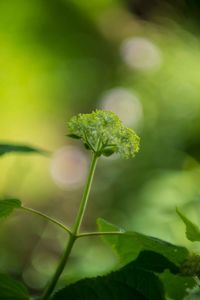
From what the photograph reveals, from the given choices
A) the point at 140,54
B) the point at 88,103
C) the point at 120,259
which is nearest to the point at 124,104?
the point at 88,103

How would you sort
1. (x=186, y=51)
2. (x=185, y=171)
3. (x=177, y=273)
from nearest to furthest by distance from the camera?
1. (x=177, y=273)
2. (x=185, y=171)
3. (x=186, y=51)

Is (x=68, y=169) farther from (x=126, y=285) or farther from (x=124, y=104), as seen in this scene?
(x=126, y=285)

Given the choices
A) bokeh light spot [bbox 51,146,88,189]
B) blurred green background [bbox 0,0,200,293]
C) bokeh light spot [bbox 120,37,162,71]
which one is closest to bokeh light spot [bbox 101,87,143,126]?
blurred green background [bbox 0,0,200,293]

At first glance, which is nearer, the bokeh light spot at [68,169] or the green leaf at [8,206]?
the green leaf at [8,206]

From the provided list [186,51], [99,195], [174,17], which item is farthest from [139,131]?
[174,17]

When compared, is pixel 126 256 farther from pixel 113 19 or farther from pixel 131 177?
pixel 113 19

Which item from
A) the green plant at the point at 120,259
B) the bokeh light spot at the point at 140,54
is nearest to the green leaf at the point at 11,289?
the green plant at the point at 120,259

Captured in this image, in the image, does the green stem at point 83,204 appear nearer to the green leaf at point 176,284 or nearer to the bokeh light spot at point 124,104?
the green leaf at point 176,284
